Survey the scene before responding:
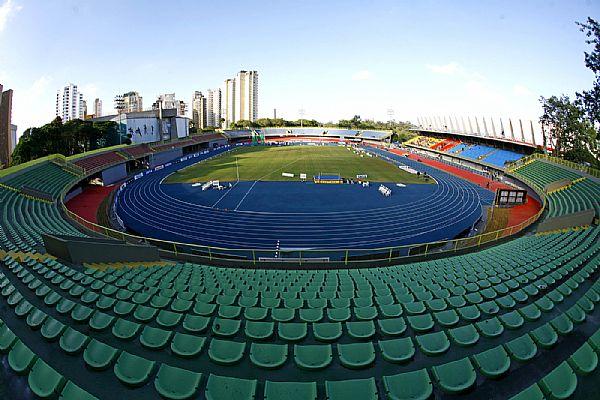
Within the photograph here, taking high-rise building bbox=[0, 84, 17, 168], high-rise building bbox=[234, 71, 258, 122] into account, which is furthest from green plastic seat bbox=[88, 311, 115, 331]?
high-rise building bbox=[234, 71, 258, 122]

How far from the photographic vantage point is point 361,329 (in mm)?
6977

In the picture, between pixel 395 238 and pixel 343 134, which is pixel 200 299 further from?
pixel 343 134

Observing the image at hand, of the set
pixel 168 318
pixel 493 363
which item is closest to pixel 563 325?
pixel 493 363

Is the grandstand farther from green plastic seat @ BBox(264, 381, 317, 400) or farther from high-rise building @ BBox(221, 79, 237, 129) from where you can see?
high-rise building @ BBox(221, 79, 237, 129)

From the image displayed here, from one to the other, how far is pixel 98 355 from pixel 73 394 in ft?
4.55

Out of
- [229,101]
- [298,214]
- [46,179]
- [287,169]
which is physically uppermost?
[229,101]

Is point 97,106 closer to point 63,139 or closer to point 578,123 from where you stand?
point 63,139

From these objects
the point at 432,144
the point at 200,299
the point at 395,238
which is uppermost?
the point at 432,144

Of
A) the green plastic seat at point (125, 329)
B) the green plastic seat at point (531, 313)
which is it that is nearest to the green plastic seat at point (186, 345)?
the green plastic seat at point (125, 329)

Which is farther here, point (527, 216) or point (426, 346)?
point (527, 216)

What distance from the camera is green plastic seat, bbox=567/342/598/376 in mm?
5098

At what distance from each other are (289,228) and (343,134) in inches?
3844

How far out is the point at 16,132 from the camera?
67.8 metres

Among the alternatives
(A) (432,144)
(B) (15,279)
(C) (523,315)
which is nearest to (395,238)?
(C) (523,315)
